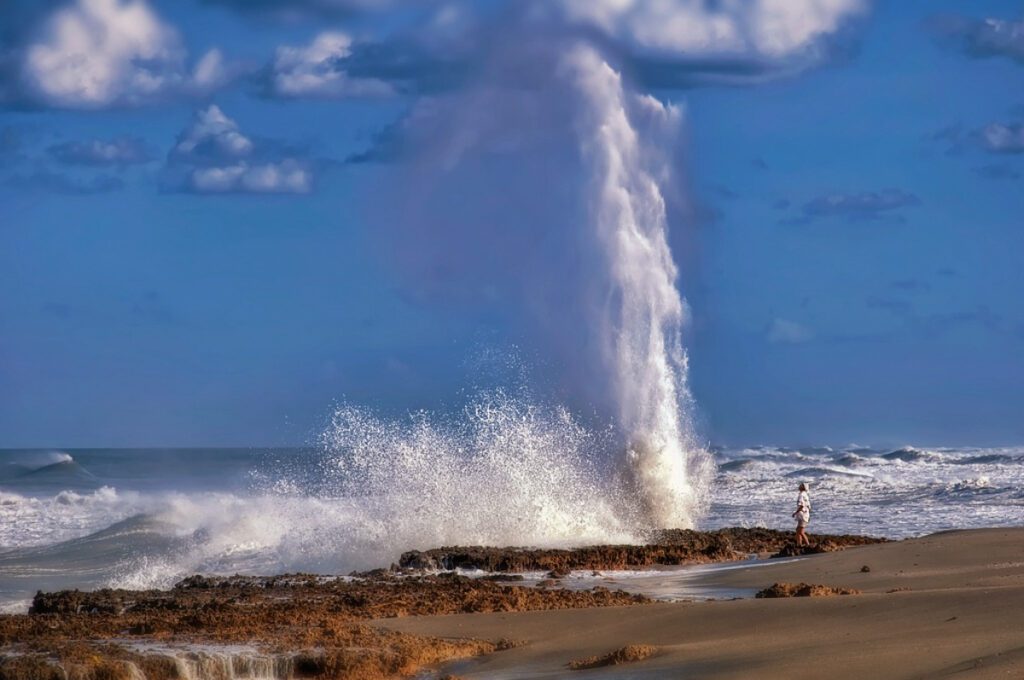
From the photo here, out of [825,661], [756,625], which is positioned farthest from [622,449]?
[825,661]

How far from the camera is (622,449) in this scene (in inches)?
1141

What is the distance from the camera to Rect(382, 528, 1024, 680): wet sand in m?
10.6

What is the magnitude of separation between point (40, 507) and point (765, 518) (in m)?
28.6

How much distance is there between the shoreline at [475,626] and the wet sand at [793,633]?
34 mm

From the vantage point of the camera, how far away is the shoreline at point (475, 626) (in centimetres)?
1216

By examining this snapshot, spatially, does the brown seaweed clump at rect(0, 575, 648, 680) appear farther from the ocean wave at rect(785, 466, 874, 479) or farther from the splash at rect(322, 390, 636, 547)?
the ocean wave at rect(785, 466, 874, 479)

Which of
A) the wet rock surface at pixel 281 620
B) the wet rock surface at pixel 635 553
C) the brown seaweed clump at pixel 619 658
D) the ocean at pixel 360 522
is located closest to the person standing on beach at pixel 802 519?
the wet rock surface at pixel 635 553

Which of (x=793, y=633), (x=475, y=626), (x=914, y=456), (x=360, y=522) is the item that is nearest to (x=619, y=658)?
(x=793, y=633)

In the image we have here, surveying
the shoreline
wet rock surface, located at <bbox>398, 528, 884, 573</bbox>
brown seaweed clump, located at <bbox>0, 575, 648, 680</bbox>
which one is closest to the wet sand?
the shoreline

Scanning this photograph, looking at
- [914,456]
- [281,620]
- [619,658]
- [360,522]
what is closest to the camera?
[619,658]

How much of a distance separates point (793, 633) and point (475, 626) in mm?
3852

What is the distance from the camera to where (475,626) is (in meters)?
14.7

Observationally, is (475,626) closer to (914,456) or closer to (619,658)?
(619,658)

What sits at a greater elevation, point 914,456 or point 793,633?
point 914,456
